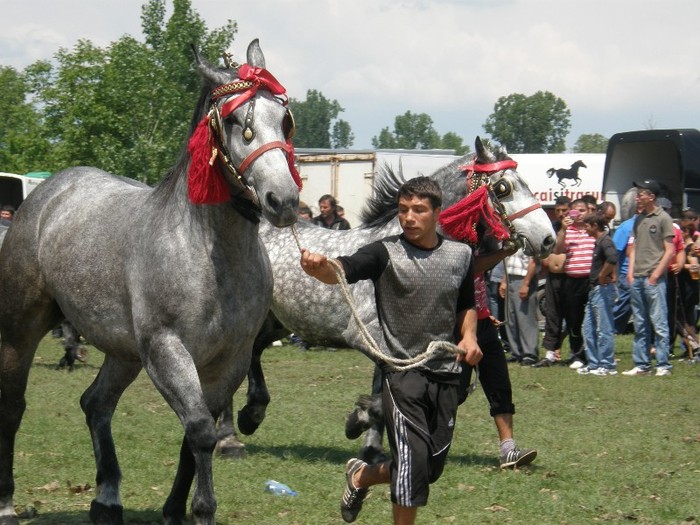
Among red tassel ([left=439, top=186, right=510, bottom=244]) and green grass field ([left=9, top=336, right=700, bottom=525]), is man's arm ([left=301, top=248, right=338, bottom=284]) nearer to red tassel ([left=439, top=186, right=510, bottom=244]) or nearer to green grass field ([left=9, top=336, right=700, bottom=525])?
green grass field ([left=9, top=336, right=700, bottom=525])

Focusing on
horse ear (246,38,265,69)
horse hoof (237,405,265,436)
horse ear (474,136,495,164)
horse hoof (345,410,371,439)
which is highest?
horse ear (246,38,265,69)

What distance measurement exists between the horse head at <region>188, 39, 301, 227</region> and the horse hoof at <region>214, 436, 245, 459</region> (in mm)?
3654

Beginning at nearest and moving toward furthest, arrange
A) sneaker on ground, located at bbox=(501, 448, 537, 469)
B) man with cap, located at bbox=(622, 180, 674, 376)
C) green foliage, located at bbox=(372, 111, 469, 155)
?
sneaker on ground, located at bbox=(501, 448, 537, 469) < man with cap, located at bbox=(622, 180, 674, 376) < green foliage, located at bbox=(372, 111, 469, 155)

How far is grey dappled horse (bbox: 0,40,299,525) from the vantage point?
5.82m

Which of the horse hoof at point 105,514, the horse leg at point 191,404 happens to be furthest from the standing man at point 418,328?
the horse hoof at point 105,514

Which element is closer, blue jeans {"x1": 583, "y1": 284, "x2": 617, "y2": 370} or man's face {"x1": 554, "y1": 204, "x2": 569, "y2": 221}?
blue jeans {"x1": 583, "y1": 284, "x2": 617, "y2": 370}

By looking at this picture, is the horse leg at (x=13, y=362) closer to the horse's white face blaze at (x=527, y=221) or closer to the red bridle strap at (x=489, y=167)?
the red bridle strap at (x=489, y=167)

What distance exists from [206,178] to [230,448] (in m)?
3.76

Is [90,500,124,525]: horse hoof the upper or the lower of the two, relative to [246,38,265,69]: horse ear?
lower

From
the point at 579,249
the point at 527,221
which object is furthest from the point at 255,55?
the point at 579,249

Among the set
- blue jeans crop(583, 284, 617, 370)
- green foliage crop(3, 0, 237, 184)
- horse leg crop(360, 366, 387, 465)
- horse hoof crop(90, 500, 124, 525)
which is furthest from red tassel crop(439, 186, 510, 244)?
green foliage crop(3, 0, 237, 184)

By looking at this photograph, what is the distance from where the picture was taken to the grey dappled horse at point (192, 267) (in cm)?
582

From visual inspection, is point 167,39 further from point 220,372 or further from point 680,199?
point 220,372

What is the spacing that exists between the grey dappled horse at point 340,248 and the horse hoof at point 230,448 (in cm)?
11
